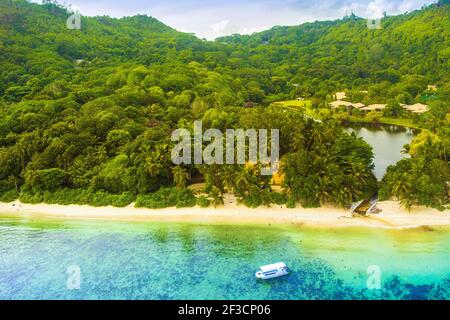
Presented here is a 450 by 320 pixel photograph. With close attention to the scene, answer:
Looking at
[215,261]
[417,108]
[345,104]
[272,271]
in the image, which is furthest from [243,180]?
[417,108]

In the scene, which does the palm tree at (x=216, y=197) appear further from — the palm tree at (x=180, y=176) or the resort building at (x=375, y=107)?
the resort building at (x=375, y=107)

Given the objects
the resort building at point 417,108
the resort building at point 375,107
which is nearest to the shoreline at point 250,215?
the resort building at point 417,108

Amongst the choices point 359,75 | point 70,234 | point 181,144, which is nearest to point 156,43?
point 359,75

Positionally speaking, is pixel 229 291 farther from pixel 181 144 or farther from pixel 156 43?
pixel 156 43

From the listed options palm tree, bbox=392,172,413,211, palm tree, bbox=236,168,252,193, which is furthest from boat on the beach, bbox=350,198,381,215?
palm tree, bbox=236,168,252,193

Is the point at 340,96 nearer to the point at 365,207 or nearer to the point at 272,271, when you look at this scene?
the point at 365,207
